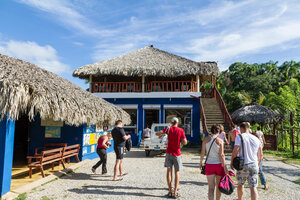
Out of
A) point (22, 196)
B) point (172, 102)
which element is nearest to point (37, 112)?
point (22, 196)

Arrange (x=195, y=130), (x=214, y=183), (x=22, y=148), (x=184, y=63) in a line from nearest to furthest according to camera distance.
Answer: (x=214, y=183) < (x=22, y=148) < (x=195, y=130) < (x=184, y=63)

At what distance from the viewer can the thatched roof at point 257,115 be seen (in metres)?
14.3

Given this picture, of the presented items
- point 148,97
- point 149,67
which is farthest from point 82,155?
point 149,67

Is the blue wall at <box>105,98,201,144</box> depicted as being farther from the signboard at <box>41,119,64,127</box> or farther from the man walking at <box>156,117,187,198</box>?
the man walking at <box>156,117,187,198</box>

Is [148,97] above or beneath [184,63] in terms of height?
beneath

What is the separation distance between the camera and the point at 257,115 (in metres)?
14.6

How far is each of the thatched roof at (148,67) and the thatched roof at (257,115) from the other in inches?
145

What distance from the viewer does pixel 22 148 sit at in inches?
417

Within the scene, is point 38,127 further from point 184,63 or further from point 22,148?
point 184,63

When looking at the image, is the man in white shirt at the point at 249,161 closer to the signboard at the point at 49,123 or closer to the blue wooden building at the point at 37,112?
the blue wooden building at the point at 37,112

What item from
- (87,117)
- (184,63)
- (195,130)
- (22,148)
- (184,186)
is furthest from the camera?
(184,63)

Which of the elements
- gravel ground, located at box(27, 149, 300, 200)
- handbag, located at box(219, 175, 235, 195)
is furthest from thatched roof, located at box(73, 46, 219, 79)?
handbag, located at box(219, 175, 235, 195)

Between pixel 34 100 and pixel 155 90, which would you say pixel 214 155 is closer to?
pixel 34 100

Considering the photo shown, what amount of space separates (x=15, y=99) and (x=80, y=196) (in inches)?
96.6
